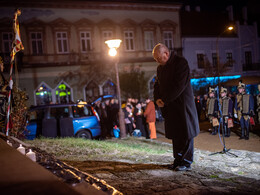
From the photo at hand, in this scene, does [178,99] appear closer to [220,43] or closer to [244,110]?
[244,110]

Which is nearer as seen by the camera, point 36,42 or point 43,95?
point 36,42

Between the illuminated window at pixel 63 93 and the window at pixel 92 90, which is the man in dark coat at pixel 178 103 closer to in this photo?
the illuminated window at pixel 63 93

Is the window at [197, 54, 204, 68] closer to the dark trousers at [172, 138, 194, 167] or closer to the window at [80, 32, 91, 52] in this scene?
the window at [80, 32, 91, 52]

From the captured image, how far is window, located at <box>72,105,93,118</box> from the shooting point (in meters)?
12.1

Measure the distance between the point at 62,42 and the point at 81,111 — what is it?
17080 millimetres

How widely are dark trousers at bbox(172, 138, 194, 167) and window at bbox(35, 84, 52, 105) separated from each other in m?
23.7

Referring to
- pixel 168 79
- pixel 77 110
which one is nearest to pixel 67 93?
pixel 77 110

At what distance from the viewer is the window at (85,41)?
27.9 meters

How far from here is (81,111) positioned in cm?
1220

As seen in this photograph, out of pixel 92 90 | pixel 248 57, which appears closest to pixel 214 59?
pixel 248 57

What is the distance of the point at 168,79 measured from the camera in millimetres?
4648

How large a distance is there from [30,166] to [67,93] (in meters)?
25.8

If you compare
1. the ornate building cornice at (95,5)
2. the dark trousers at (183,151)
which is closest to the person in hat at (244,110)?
the dark trousers at (183,151)

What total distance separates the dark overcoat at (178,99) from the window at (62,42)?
953 inches
